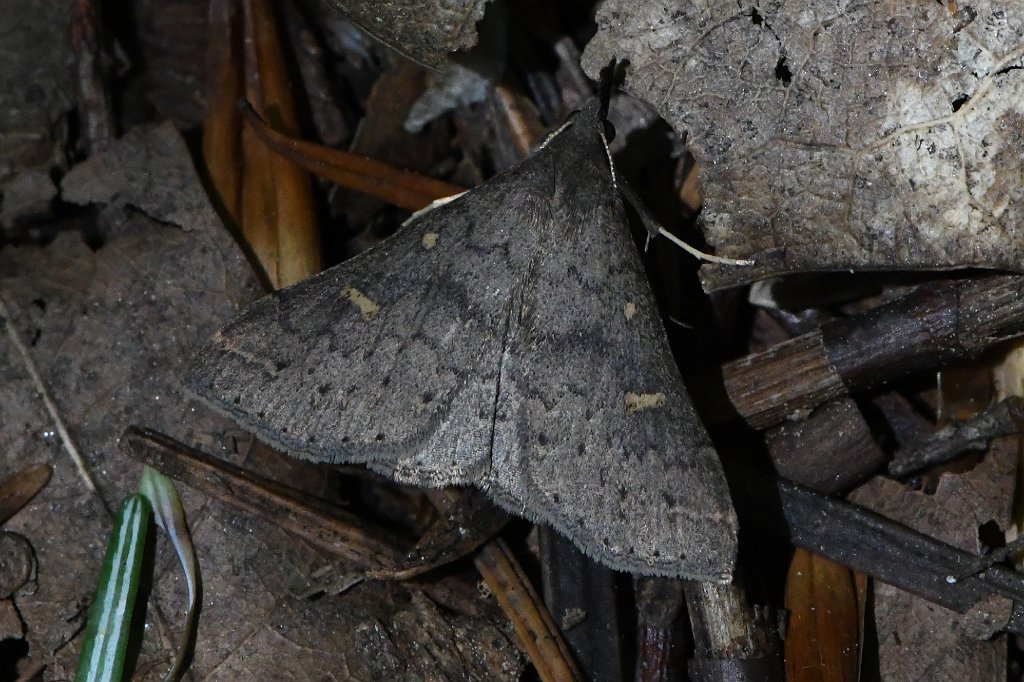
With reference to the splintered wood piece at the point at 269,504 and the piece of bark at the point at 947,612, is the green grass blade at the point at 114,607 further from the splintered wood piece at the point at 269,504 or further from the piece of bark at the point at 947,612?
the piece of bark at the point at 947,612

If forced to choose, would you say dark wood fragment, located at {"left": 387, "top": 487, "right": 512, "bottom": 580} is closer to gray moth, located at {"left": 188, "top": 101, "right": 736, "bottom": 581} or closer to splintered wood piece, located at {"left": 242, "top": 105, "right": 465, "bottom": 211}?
gray moth, located at {"left": 188, "top": 101, "right": 736, "bottom": 581}

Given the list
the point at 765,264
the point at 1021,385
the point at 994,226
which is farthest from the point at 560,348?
the point at 1021,385

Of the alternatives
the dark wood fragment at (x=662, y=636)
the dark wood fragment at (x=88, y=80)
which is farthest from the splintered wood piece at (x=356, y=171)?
the dark wood fragment at (x=662, y=636)

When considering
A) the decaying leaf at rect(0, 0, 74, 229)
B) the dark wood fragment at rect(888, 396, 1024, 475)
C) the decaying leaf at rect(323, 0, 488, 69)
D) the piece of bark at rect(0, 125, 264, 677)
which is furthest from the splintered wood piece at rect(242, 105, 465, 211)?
the dark wood fragment at rect(888, 396, 1024, 475)

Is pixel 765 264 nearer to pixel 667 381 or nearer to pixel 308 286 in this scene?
pixel 667 381

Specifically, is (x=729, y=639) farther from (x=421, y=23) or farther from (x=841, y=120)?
(x=421, y=23)

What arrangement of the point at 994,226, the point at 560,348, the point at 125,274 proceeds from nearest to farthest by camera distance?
the point at 994,226 < the point at 560,348 < the point at 125,274
